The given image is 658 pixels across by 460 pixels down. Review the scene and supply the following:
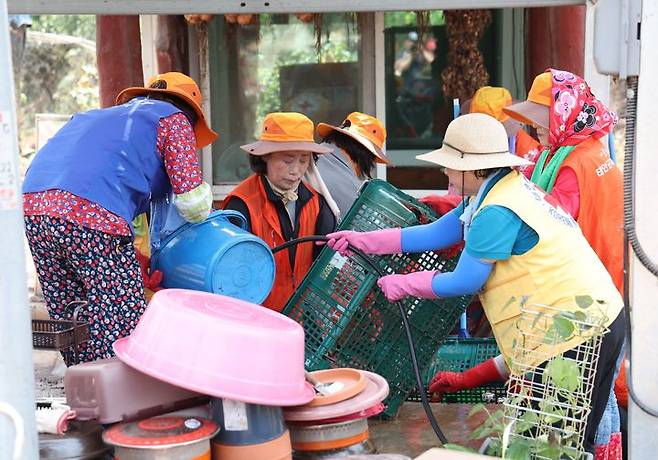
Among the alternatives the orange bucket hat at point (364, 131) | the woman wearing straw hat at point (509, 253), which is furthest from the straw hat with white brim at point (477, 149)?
the orange bucket hat at point (364, 131)

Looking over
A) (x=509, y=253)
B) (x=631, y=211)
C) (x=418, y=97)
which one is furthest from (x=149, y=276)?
(x=418, y=97)

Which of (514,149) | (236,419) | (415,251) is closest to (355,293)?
(415,251)

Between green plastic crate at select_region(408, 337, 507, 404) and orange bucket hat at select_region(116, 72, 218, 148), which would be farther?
green plastic crate at select_region(408, 337, 507, 404)

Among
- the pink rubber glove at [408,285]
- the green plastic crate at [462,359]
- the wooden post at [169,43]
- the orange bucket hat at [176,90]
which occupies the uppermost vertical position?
the wooden post at [169,43]

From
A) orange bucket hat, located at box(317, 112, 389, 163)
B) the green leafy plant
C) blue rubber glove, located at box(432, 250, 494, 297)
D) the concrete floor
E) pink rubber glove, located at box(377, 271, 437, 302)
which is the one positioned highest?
orange bucket hat, located at box(317, 112, 389, 163)

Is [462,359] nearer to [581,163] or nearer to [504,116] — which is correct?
[581,163]

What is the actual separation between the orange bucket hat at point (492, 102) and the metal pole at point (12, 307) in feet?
12.3

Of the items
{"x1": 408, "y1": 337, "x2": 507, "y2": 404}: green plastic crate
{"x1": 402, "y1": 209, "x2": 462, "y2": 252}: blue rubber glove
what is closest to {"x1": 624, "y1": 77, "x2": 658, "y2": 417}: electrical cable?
{"x1": 402, "y1": 209, "x2": 462, "y2": 252}: blue rubber glove

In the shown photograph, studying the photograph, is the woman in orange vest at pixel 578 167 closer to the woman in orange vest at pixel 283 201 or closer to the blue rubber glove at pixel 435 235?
the blue rubber glove at pixel 435 235

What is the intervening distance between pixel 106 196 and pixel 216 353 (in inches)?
52.3

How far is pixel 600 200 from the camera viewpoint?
159 inches

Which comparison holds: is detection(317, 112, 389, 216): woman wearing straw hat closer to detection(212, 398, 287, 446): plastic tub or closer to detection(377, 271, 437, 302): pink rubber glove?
detection(377, 271, 437, 302): pink rubber glove

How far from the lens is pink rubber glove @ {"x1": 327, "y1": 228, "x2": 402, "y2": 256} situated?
392 cm

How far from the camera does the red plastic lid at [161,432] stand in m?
2.55
